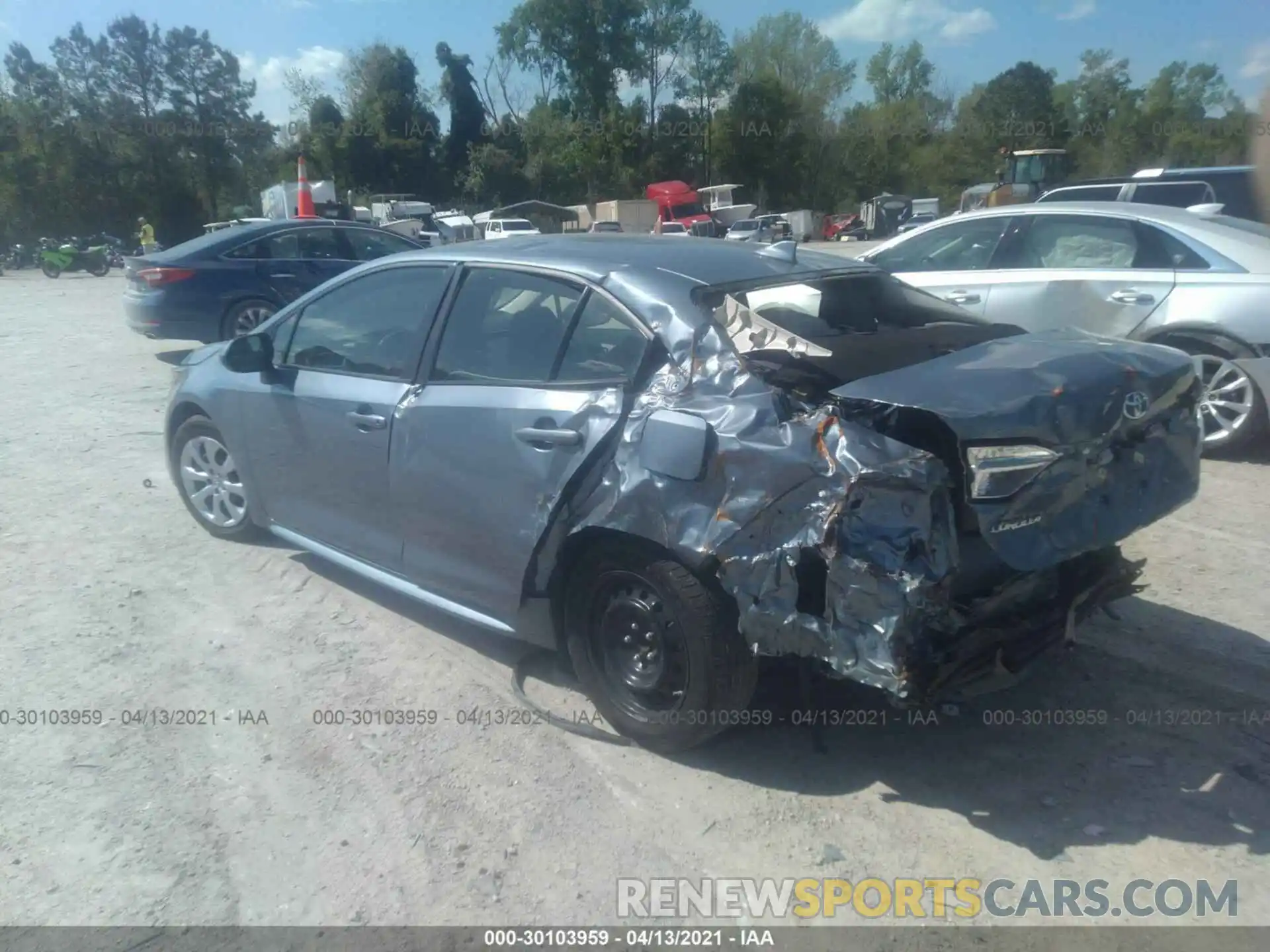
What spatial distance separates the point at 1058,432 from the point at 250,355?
11.7ft

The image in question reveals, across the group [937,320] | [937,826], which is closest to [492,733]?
[937,826]

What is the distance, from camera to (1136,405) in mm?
3336

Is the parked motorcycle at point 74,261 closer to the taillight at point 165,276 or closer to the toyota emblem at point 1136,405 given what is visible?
the taillight at point 165,276

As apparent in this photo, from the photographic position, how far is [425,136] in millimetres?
60719

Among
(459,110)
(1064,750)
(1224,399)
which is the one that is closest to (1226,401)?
(1224,399)

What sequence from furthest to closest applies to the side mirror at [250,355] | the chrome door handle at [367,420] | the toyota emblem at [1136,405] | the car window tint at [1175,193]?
the car window tint at [1175,193] → the side mirror at [250,355] → the chrome door handle at [367,420] → the toyota emblem at [1136,405]

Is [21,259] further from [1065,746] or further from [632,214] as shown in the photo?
[1065,746]

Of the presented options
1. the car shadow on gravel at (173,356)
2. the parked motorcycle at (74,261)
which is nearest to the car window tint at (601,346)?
the car shadow on gravel at (173,356)

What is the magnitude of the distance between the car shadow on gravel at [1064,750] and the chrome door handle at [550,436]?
1.16m

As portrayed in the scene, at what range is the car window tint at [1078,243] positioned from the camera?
7.08 m

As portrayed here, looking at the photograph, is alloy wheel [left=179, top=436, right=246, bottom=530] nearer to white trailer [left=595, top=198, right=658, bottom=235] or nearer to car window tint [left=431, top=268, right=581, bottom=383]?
car window tint [left=431, top=268, right=581, bottom=383]

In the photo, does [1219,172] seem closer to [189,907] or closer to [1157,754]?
[1157,754]

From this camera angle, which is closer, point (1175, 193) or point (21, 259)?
point (1175, 193)

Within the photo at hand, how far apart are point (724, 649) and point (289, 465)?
2555 millimetres
